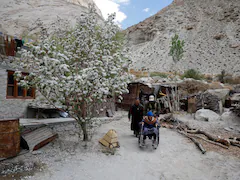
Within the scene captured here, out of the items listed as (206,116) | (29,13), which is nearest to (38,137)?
(206,116)

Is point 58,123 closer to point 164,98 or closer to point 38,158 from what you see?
point 38,158

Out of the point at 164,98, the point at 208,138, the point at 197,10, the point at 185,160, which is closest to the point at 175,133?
the point at 208,138

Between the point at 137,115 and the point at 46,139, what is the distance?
371 cm

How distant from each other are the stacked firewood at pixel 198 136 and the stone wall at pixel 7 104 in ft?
24.1

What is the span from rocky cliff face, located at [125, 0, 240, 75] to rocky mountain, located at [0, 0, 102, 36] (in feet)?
60.4

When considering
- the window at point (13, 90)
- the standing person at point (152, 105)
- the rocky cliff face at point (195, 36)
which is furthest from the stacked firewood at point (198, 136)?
the rocky cliff face at point (195, 36)

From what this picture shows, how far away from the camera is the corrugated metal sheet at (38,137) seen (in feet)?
17.4

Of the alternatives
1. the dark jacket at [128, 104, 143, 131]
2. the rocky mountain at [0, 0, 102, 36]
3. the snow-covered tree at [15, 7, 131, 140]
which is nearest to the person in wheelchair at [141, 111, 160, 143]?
the dark jacket at [128, 104, 143, 131]

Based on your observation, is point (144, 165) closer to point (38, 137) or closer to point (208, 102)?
point (38, 137)

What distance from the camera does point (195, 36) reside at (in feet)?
141

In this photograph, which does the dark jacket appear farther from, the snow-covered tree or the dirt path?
the snow-covered tree

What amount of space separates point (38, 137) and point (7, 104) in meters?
2.90

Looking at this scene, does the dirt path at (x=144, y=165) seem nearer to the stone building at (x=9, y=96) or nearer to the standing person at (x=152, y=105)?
the stone building at (x=9, y=96)

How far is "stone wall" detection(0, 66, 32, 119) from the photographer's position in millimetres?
7185
